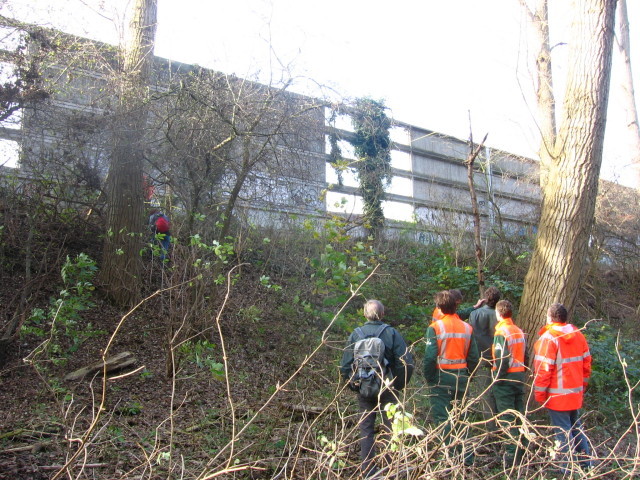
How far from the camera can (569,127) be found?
268 inches

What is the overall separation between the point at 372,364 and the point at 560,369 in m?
1.97

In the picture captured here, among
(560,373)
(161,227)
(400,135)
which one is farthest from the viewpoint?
(400,135)

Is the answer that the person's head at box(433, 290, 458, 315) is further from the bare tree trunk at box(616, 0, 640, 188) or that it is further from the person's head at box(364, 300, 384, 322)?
the bare tree trunk at box(616, 0, 640, 188)

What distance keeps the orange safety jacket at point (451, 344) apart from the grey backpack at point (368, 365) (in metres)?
0.79

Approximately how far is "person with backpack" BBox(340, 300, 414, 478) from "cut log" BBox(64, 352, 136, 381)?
3214mm

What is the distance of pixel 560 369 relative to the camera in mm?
5402

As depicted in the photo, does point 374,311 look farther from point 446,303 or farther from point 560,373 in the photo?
point 560,373

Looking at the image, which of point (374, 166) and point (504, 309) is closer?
point (504, 309)

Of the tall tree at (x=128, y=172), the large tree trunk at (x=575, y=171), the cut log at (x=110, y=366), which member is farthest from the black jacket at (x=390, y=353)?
the tall tree at (x=128, y=172)

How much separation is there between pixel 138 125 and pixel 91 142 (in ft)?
3.10

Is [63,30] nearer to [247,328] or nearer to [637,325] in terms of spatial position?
[247,328]

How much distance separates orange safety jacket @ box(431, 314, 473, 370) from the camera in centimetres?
540

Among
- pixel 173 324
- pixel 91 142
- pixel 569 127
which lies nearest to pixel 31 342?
pixel 173 324

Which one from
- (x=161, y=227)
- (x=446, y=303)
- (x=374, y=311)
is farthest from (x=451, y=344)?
(x=161, y=227)
